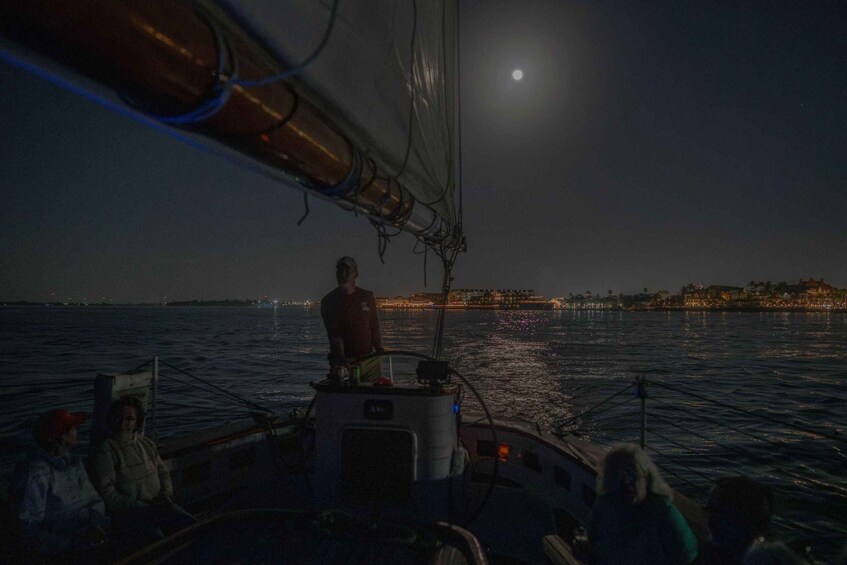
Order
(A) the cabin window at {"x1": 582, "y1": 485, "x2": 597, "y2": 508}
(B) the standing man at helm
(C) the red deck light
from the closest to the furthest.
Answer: (A) the cabin window at {"x1": 582, "y1": 485, "x2": 597, "y2": 508} < (B) the standing man at helm < (C) the red deck light

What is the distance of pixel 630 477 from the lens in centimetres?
231

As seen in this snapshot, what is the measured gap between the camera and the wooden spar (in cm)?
88

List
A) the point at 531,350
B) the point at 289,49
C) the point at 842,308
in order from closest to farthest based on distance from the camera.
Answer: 1. the point at 289,49
2. the point at 531,350
3. the point at 842,308

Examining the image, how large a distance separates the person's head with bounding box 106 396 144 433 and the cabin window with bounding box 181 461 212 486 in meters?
0.89

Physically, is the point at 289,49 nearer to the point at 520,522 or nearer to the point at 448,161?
the point at 448,161

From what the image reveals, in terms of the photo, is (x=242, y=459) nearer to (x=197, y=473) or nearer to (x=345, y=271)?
(x=197, y=473)

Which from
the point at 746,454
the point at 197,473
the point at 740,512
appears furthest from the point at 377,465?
the point at 746,454

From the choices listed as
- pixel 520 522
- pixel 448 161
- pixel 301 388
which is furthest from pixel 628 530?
pixel 301 388

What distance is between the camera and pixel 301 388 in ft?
61.9

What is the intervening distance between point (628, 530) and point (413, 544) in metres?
1.20

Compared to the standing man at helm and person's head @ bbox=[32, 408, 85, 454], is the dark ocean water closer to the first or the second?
person's head @ bbox=[32, 408, 85, 454]

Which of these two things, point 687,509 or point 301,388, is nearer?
point 687,509

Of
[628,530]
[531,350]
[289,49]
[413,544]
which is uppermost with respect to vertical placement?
[289,49]

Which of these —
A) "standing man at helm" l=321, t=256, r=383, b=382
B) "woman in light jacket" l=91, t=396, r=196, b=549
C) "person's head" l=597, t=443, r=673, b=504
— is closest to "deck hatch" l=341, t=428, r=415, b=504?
"standing man at helm" l=321, t=256, r=383, b=382
